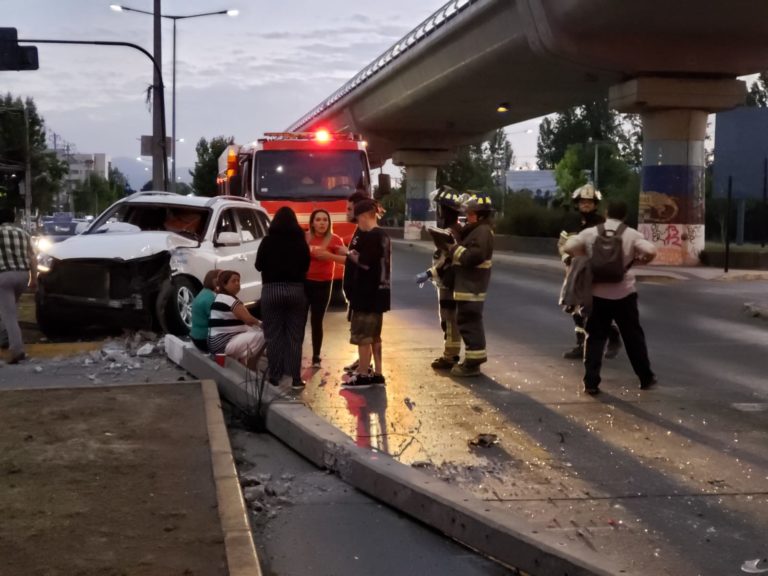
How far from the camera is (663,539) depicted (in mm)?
5160

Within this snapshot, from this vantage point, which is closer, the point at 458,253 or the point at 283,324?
the point at 283,324

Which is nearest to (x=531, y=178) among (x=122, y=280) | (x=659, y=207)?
(x=659, y=207)

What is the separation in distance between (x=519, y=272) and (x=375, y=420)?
65.5ft

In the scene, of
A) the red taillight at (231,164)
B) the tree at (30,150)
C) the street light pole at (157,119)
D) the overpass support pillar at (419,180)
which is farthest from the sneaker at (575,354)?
the tree at (30,150)

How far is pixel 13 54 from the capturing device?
58.0 ft

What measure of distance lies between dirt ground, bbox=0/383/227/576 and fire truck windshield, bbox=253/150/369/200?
10.5m

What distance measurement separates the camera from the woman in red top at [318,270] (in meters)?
10.2

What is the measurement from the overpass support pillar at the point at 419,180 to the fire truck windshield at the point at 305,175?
37.5m

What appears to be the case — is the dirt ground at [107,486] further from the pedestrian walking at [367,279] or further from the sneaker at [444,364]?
the sneaker at [444,364]

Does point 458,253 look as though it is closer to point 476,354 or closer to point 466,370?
point 476,354

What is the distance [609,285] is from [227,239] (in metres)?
5.48

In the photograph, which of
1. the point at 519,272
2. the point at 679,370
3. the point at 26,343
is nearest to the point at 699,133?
the point at 519,272

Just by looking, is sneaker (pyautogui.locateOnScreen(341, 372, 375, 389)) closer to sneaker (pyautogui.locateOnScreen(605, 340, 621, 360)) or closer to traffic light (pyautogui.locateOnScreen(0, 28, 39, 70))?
sneaker (pyautogui.locateOnScreen(605, 340, 621, 360))

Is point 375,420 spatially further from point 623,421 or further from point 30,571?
point 30,571
